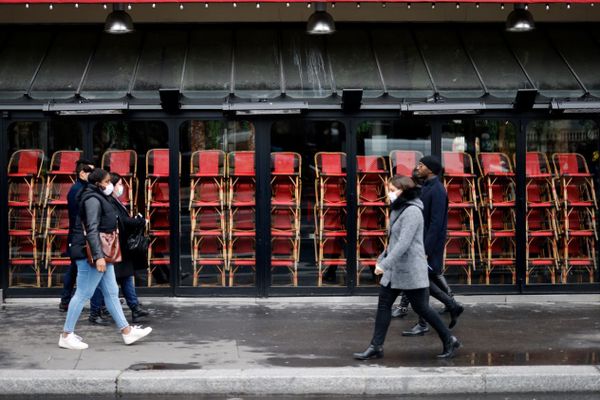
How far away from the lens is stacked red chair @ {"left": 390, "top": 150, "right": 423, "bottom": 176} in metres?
13.3

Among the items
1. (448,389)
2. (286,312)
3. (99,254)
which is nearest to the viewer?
(448,389)

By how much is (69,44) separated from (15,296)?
357cm

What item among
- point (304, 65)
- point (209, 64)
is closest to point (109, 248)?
point (209, 64)

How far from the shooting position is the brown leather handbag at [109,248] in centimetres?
1018

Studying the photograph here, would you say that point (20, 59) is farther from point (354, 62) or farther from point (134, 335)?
point (134, 335)

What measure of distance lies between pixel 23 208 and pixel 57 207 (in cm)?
45

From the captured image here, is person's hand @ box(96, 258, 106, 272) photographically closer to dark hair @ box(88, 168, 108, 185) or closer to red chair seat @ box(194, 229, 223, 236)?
dark hair @ box(88, 168, 108, 185)

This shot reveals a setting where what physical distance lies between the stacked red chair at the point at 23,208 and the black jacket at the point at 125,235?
2.36 metres

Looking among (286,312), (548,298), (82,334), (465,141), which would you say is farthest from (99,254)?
(548,298)

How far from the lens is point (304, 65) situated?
1349cm

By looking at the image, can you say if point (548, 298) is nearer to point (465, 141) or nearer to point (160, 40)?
Answer: point (465, 141)

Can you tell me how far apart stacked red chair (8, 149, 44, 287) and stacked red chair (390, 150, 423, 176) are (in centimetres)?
474

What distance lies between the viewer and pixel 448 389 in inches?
351

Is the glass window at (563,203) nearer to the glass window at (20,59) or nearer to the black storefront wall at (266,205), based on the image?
the black storefront wall at (266,205)
